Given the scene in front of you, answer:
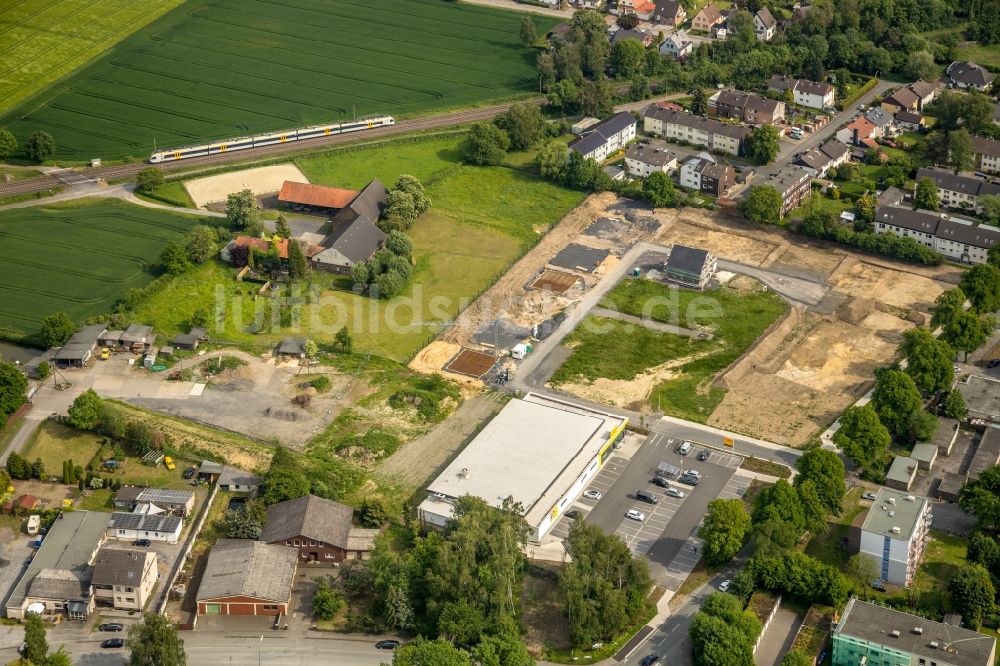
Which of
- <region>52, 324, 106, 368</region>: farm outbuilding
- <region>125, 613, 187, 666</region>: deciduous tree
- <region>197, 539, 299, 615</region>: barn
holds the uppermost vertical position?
<region>125, 613, 187, 666</region>: deciduous tree

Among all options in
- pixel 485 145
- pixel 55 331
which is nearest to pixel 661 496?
pixel 55 331

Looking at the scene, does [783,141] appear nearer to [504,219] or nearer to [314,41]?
[504,219]

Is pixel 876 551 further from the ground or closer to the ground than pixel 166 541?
further from the ground

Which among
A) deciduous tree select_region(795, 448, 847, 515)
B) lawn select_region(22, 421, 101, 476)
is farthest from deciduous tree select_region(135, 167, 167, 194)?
deciduous tree select_region(795, 448, 847, 515)

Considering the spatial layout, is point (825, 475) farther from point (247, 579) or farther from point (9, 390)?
point (9, 390)

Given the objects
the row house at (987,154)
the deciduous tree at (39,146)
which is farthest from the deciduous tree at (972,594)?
the deciduous tree at (39,146)

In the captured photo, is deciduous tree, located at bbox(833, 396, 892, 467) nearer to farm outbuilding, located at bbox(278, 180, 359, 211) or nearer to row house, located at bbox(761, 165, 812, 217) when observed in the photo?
row house, located at bbox(761, 165, 812, 217)

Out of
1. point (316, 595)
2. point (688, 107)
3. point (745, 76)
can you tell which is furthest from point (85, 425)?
point (745, 76)
